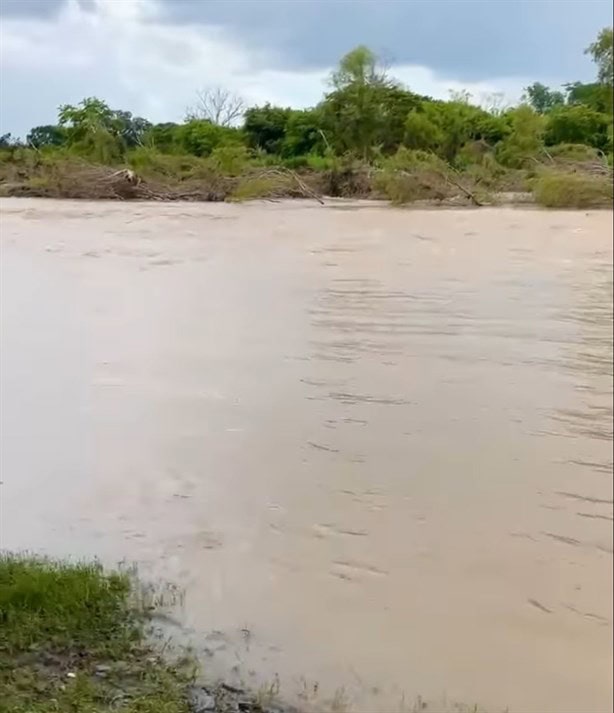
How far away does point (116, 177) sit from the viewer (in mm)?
2207

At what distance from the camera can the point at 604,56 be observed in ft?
4.00

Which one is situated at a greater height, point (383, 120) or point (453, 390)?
point (383, 120)

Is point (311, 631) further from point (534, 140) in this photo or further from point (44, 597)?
point (534, 140)

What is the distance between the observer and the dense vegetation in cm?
138

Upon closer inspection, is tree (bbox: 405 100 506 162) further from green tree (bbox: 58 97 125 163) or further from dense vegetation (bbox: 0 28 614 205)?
green tree (bbox: 58 97 125 163)

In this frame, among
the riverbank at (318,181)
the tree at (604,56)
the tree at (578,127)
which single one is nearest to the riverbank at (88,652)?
the riverbank at (318,181)

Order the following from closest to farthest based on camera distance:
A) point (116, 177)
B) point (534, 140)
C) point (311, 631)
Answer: point (534, 140), point (311, 631), point (116, 177)

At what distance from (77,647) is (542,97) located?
1321 millimetres

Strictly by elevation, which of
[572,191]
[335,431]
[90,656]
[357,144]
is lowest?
[90,656]

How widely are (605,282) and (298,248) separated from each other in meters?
0.97

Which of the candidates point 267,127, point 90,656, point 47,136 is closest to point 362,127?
point 267,127

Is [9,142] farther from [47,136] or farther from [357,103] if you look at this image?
[357,103]

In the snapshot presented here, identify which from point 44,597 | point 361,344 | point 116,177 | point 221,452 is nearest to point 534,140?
point 361,344

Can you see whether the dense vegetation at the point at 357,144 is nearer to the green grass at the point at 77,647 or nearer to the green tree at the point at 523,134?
the green tree at the point at 523,134
